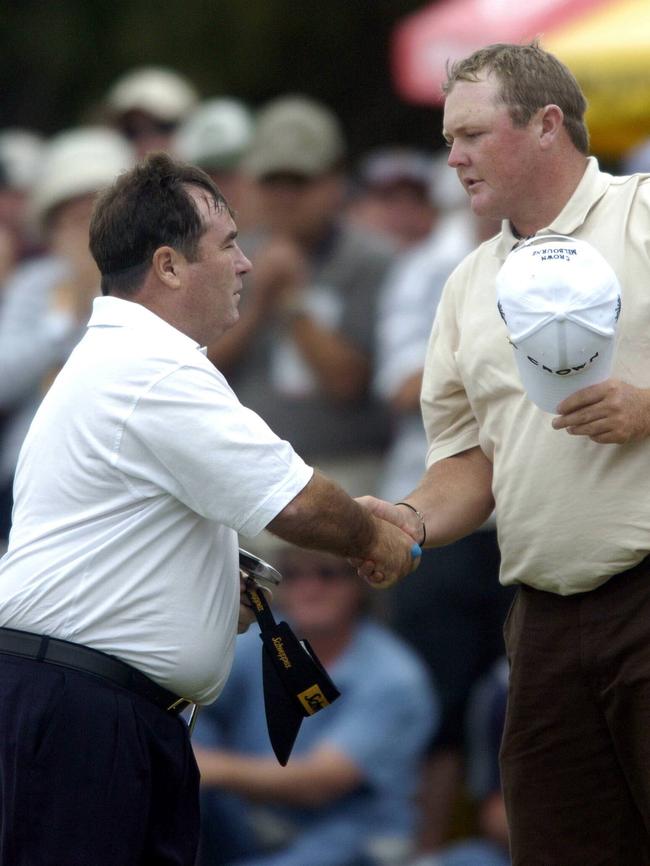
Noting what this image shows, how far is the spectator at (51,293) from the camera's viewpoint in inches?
270

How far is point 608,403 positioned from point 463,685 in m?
2.99

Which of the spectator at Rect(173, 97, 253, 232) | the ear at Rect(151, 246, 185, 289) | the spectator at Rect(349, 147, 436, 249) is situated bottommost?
the spectator at Rect(349, 147, 436, 249)

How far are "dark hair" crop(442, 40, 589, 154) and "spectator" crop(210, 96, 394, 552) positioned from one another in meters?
2.56

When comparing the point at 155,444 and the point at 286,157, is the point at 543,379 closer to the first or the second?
the point at 155,444

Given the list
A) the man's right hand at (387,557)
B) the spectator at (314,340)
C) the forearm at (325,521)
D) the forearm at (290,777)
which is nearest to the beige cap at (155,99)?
the spectator at (314,340)

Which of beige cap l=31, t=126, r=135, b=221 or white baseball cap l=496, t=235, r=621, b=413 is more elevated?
white baseball cap l=496, t=235, r=621, b=413

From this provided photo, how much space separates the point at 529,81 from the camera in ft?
12.8

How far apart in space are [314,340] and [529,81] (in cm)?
267

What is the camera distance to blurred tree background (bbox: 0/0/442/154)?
12688 mm

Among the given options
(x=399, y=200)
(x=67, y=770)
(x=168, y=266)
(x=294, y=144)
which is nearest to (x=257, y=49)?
(x=399, y=200)

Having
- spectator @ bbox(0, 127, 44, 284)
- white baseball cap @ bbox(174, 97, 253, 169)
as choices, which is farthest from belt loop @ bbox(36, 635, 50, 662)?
spectator @ bbox(0, 127, 44, 284)

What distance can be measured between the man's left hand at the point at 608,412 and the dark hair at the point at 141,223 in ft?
3.19

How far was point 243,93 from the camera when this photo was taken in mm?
12820

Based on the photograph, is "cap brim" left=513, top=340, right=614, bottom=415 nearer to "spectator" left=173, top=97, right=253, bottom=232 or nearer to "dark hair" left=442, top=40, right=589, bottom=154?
"dark hair" left=442, top=40, right=589, bottom=154
